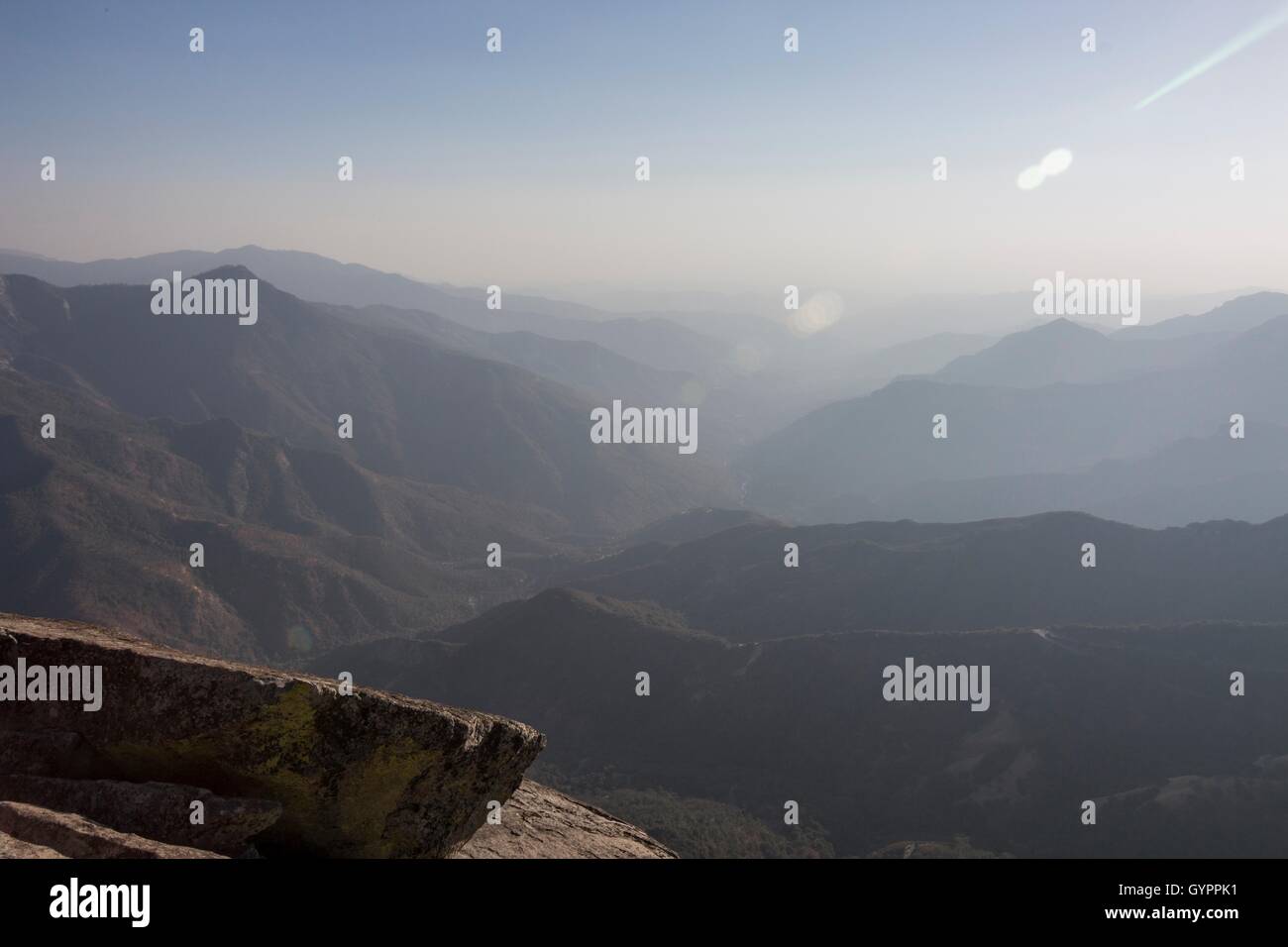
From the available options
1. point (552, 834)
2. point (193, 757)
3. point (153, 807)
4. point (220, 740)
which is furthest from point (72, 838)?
point (552, 834)

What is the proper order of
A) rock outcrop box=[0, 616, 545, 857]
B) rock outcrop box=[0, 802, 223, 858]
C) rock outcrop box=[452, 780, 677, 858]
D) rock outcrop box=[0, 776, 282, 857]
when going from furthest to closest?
rock outcrop box=[452, 780, 677, 858], rock outcrop box=[0, 616, 545, 857], rock outcrop box=[0, 776, 282, 857], rock outcrop box=[0, 802, 223, 858]

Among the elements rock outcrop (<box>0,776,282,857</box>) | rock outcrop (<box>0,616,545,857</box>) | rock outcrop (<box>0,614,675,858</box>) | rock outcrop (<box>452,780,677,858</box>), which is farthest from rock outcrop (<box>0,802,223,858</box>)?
rock outcrop (<box>452,780,677,858</box>)

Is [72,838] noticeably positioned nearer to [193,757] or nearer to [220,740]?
[193,757]

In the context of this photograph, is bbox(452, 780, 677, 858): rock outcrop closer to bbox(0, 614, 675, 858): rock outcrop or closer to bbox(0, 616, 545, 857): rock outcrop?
bbox(0, 614, 675, 858): rock outcrop

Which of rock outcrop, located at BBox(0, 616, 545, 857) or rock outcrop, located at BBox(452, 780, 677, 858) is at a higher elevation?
rock outcrop, located at BBox(0, 616, 545, 857)

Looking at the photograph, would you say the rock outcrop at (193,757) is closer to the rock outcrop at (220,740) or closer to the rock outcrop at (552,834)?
the rock outcrop at (220,740)
